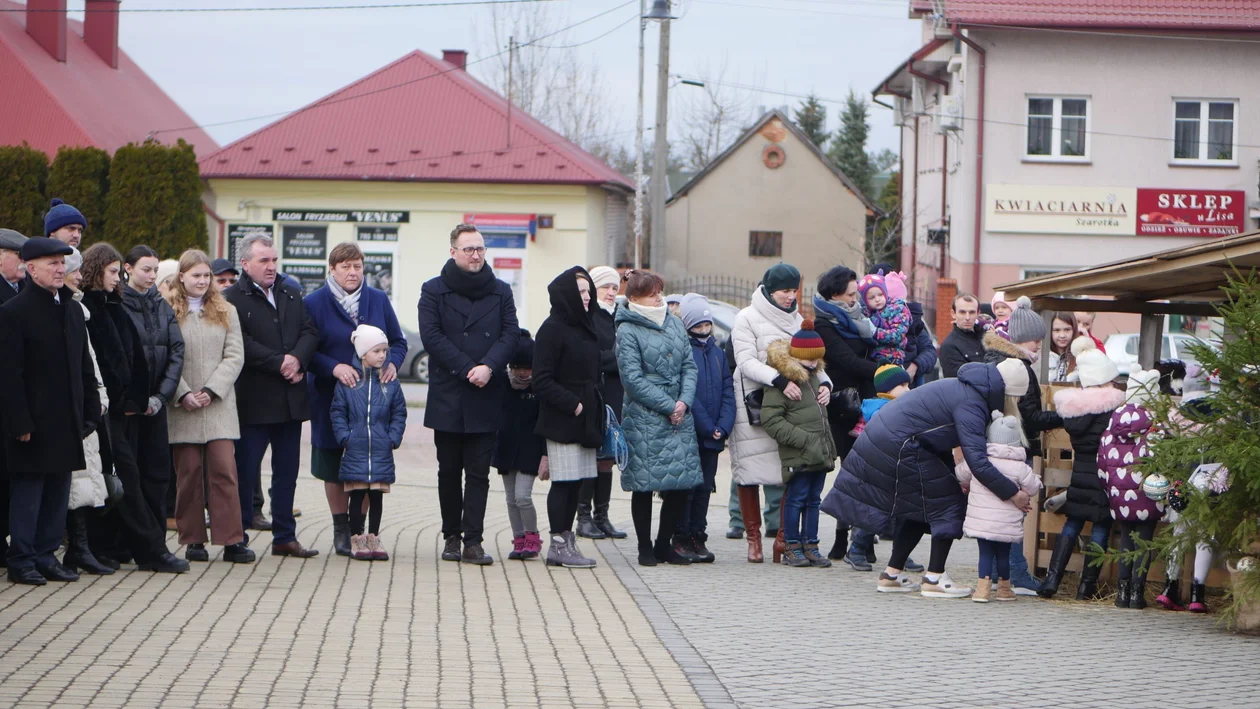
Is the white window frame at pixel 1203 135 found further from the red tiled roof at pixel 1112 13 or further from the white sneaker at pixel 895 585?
the white sneaker at pixel 895 585

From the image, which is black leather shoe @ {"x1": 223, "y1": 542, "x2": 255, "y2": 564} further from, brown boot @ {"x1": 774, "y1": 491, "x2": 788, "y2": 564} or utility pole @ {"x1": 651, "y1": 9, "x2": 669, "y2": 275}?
utility pole @ {"x1": 651, "y1": 9, "x2": 669, "y2": 275}

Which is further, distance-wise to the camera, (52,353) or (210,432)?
(210,432)

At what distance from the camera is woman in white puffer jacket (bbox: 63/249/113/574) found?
8.38 meters

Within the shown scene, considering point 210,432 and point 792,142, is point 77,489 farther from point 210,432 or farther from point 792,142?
point 792,142

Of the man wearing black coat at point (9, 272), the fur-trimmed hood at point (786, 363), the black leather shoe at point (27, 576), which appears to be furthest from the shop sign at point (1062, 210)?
the black leather shoe at point (27, 576)

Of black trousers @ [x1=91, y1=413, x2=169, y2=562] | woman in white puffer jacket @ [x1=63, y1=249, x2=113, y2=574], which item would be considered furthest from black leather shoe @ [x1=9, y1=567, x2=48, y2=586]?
black trousers @ [x1=91, y1=413, x2=169, y2=562]

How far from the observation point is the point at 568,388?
9.46m

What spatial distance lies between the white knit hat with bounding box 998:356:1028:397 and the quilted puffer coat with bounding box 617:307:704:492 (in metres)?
2.02

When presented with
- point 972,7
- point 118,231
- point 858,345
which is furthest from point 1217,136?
point 858,345

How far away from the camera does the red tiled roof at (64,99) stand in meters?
36.8

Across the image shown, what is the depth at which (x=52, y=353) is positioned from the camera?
810 cm

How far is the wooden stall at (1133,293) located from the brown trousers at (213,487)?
16.3ft

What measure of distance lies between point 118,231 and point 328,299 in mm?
19529

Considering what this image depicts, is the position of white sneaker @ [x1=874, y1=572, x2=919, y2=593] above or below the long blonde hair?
below
